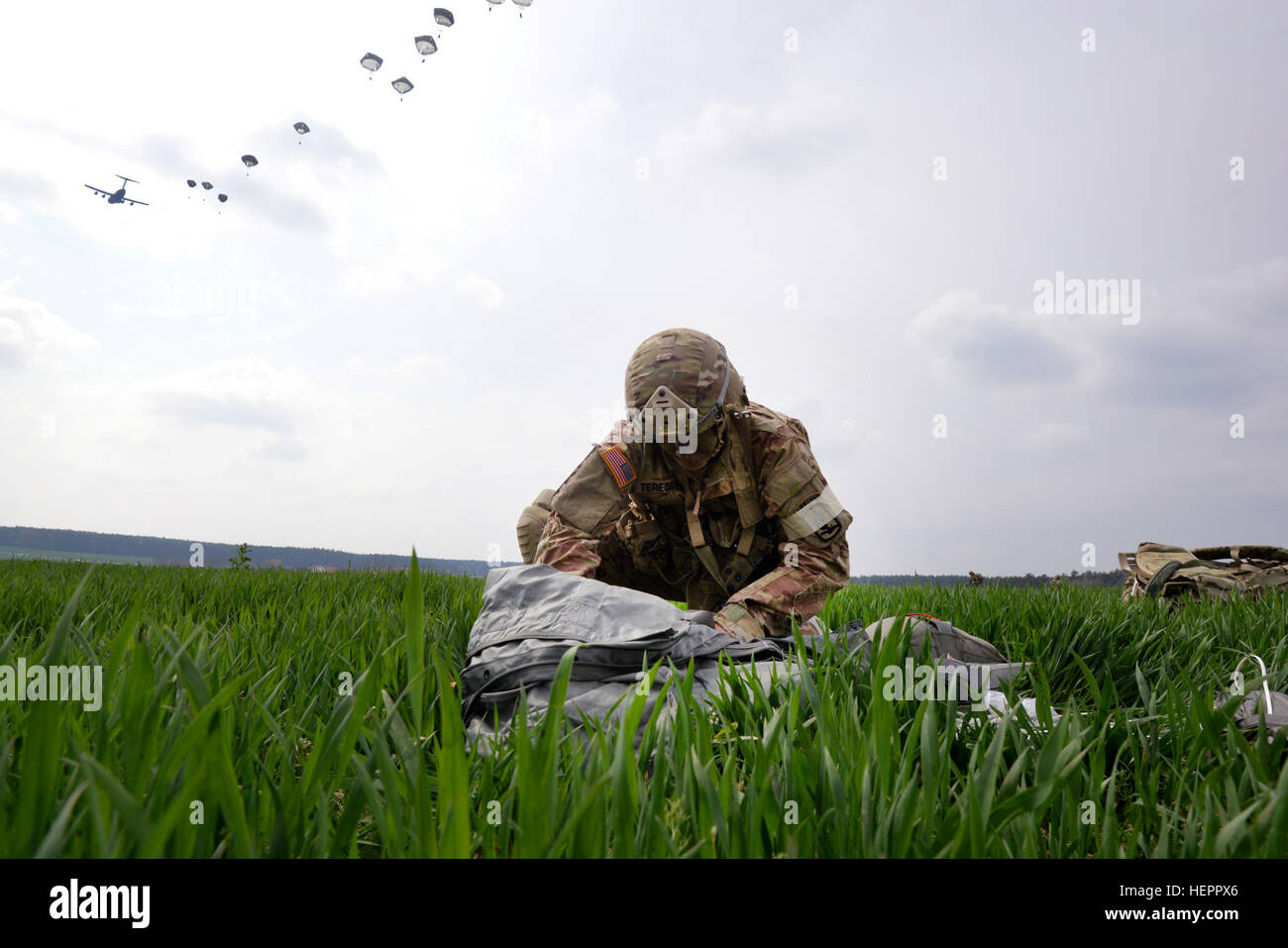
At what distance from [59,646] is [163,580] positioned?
4808 millimetres

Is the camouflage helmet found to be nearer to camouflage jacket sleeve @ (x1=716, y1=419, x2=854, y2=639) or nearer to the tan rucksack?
camouflage jacket sleeve @ (x1=716, y1=419, x2=854, y2=639)

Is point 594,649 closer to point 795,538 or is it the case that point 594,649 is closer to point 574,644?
point 574,644

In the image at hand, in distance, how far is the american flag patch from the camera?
3.66 meters

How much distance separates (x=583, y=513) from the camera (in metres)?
3.61

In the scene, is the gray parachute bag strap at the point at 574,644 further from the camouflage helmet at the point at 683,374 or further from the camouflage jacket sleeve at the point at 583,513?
the camouflage helmet at the point at 683,374

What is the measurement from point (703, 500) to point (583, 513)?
0.63 meters

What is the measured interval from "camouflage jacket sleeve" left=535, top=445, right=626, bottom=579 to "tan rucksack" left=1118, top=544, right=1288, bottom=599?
3889 millimetres

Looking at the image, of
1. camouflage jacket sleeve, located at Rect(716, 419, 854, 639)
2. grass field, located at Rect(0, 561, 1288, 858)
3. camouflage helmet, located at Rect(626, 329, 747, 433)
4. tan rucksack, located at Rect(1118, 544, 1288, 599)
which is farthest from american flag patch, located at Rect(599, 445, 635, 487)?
tan rucksack, located at Rect(1118, 544, 1288, 599)

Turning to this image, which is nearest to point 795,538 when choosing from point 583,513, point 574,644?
point 583,513

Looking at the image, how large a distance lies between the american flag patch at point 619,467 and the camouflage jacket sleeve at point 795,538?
65cm

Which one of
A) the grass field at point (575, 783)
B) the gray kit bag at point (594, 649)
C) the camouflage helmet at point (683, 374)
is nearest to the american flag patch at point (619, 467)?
the camouflage helmet at point (683, 374)
